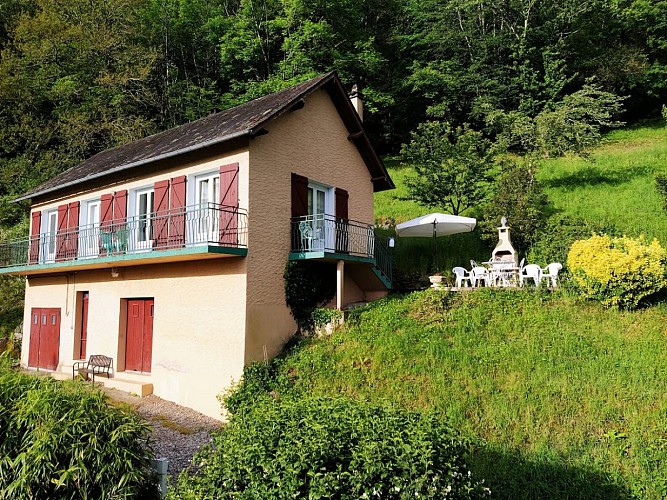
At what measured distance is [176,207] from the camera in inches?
482

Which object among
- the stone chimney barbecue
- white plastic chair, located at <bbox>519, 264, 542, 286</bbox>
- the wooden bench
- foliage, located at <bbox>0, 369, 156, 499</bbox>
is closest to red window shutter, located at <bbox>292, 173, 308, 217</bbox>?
the stone chimney barbecue

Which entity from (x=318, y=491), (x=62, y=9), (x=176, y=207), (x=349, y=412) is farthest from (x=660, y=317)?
(x=62, y=9)

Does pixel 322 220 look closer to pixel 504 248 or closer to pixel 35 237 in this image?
pixel 504 248

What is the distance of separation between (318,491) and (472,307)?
365 inches

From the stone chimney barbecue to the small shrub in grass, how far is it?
10966 mm

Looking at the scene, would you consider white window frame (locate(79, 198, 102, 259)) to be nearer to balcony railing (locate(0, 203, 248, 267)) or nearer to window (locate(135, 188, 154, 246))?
balcony railing (locate(0, 203, 248, 267))

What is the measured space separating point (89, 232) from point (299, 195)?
23.5 feet

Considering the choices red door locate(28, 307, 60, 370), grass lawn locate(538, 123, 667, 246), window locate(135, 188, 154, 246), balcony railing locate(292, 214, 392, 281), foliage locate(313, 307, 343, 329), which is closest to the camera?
foliage locate(313, 307, 343, 329)

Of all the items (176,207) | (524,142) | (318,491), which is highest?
(524,142)

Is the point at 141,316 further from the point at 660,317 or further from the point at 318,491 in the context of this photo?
the point at 660,317

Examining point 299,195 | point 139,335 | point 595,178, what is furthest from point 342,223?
point 595,178

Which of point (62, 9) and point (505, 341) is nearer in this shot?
point (505, 341)

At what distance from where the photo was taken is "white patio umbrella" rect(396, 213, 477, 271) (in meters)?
14.9

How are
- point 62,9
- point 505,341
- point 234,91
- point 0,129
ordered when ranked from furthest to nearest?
point 234,91 → point 62,9 → point 0,129 → point 505,341
